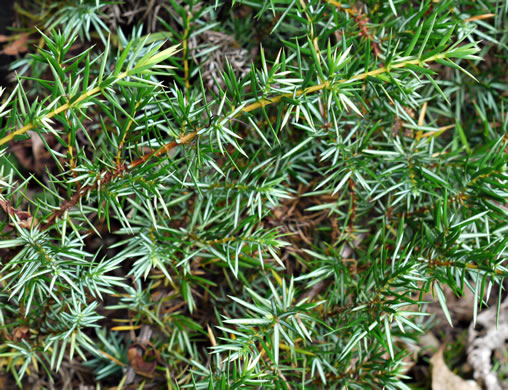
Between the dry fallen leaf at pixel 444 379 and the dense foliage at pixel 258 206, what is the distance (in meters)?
0.12

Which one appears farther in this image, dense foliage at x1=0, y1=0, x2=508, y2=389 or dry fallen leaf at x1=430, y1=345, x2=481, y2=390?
dry fallen leaf at x1=430, y1=345, x2=481, y2=390

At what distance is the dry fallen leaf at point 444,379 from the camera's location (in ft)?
4.24

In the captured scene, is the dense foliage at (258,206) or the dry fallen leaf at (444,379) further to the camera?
the dry fallen leaf at (444,379)

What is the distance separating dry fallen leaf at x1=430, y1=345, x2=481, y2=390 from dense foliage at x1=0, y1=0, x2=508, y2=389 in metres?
0.12

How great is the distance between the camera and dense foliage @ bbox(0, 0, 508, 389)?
85 centimetres

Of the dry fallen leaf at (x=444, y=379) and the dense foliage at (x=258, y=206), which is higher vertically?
the dense foliage at (x=258, y=206)

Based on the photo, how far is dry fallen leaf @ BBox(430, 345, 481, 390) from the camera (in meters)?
1.29

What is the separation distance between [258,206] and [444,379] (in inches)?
31.1

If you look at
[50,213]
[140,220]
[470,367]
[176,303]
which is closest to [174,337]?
[176,303]

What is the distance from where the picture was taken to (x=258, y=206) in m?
0.94

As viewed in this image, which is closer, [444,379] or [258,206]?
[258,206]

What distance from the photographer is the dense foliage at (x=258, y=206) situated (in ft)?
2.78

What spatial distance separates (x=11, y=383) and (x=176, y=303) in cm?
46

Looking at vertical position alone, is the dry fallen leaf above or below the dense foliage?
below
